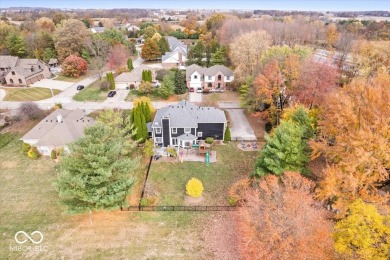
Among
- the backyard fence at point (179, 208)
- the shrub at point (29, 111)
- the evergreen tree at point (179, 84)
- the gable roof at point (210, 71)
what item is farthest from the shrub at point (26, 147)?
the gable roof at point (210, 71)

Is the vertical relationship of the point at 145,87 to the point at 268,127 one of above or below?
above

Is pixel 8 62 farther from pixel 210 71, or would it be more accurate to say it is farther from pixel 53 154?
pixel 210 71

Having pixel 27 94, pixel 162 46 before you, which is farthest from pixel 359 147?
pixel 162 46

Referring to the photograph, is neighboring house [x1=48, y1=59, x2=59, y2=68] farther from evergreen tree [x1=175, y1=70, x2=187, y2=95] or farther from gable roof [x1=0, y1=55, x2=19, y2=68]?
evergreen tree [x1=175, y1=70, x2=187, y2=95]

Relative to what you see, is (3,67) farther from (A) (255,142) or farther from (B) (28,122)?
(A) (255,142)

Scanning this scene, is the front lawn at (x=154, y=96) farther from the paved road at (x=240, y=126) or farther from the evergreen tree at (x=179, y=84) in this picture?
the paved road at (x=240, y=126)
